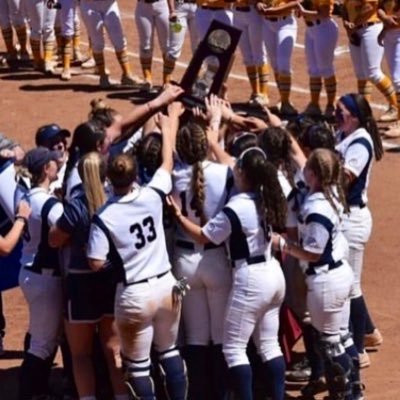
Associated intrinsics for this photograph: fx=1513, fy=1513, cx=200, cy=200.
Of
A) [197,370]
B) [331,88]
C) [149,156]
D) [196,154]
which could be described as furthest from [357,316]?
[331,88]

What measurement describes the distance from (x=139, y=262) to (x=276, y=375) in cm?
108

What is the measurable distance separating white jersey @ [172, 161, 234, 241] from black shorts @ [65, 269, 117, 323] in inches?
22.0

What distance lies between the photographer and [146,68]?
16.8 metres

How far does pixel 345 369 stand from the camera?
351 inches

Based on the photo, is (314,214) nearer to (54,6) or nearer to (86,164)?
(86,164)

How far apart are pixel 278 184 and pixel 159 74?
9306 mm

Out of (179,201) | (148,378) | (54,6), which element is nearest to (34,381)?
(148,378)

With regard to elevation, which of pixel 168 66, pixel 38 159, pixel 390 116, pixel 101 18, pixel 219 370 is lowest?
pixel 219 370

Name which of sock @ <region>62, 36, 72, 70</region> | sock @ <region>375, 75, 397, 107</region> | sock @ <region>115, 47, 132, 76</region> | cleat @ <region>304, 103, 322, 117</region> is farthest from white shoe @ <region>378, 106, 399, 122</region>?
sock @ <region>62, 36, 72, 70</region>

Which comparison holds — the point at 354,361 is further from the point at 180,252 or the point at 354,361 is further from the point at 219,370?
the point at 180,252

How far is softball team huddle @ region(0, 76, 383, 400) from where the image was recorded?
848cm

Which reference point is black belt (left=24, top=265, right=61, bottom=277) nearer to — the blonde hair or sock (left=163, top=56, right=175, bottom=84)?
the blonde hair

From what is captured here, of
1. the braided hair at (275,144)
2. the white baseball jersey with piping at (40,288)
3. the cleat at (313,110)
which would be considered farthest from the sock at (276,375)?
the cleat at (313,110)

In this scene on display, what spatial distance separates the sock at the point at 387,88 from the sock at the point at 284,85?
41.4 inches
